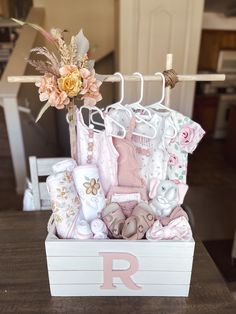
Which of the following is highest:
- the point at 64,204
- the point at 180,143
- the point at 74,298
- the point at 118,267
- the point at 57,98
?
the point at 57,98

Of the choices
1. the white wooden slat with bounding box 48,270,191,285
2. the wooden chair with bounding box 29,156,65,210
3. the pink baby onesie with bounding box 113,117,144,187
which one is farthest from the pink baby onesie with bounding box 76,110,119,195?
the wooden chair with bounding box 29,156,65,210

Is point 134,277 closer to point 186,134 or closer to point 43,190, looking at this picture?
point 186,134

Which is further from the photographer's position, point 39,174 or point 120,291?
point 39,174

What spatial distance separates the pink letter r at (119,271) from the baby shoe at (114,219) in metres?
0.05

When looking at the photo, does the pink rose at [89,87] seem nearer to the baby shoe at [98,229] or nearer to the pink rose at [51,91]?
the pink rose at [51,91]

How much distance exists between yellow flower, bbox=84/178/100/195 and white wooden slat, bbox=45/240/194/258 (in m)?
0.13

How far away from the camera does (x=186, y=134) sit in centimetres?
85

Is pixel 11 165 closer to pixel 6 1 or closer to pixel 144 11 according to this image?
pixel 144 11

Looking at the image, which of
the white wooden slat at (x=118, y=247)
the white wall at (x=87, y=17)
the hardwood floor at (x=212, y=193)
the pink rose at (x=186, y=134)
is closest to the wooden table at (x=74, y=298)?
the white wooden slat at (x=118, y=247)

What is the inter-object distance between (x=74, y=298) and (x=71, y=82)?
55 centimetres

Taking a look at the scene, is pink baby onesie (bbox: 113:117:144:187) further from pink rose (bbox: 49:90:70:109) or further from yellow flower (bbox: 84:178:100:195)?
pink rose (bbox: 49:90:70:109)

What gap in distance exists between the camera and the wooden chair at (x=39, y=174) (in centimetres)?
122

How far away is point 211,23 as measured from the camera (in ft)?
10.2

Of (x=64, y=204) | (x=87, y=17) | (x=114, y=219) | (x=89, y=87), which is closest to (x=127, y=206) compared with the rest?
(x=114, y=219)
